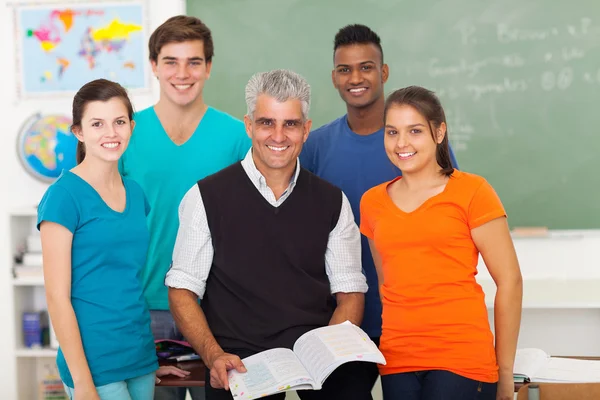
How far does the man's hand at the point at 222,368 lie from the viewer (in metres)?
1.75

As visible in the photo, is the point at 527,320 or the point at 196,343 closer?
the point at 196,343

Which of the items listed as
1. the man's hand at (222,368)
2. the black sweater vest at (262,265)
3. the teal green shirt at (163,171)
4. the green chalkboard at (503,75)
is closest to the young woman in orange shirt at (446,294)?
the black sweater vest at (262,265)

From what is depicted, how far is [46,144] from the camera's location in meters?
3.76

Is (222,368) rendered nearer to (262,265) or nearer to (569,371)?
(262,265)

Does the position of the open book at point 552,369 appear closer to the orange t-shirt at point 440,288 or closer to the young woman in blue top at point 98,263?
the orange t-shirt at point 440,288

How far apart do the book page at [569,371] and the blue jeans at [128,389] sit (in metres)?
1.09

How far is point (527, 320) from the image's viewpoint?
3500 millimetres

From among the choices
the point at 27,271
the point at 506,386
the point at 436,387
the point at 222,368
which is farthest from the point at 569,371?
the point at 27,271

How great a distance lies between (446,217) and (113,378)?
958mm

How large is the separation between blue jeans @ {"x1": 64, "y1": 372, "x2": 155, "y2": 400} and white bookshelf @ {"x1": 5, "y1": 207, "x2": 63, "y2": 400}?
189cm

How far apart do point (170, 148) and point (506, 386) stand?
1309 mm

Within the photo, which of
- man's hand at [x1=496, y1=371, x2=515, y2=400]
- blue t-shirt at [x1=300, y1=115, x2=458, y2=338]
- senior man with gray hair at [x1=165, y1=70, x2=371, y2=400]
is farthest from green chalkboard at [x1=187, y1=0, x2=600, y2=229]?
man's hand at [x1=496, y1=371, x2=515, y2=400]

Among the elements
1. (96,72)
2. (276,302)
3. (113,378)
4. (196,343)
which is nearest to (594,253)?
(276,302)

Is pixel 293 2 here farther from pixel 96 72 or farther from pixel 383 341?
pixel 383 341
